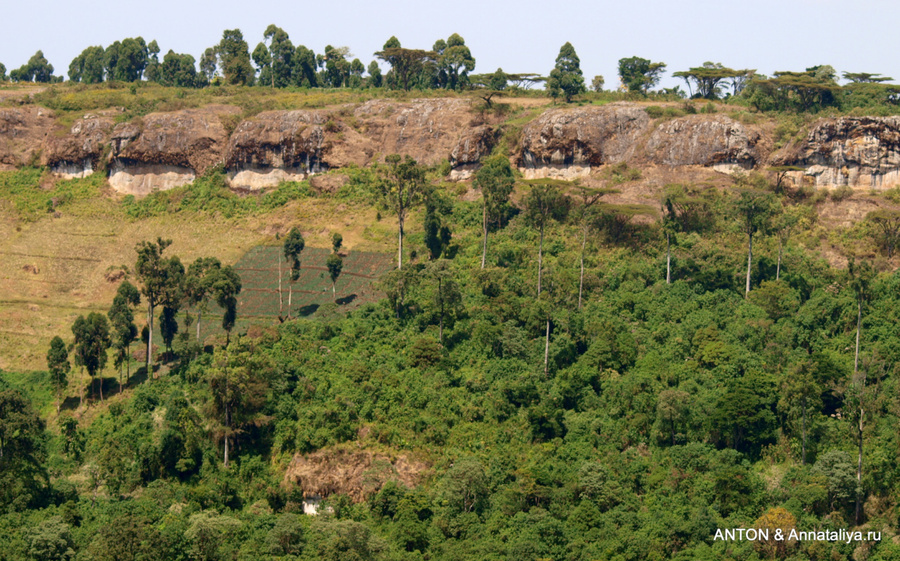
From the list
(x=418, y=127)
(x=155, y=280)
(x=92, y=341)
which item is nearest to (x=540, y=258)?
(x=155, y=280)

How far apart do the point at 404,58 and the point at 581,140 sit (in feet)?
102

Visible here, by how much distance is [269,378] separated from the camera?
66.1m

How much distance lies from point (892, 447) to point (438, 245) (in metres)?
37.7

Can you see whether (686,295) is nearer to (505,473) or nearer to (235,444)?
(505,473)

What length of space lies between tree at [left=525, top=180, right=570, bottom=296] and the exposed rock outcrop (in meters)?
34.2

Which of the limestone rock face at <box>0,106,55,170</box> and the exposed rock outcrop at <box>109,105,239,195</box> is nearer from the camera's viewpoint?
the exposed rock outcrop at <box>109,105,239,195</box>

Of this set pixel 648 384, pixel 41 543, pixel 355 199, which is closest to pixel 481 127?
pixel 355 199

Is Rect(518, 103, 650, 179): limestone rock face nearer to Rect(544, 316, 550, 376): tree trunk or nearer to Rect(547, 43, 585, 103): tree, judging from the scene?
Rect(547, 43, 585, 103): tree

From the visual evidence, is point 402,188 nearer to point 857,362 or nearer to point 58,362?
point 58,362

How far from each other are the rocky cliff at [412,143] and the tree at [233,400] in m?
38.2

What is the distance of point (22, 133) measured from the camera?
4269 inches

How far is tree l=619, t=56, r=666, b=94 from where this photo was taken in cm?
11244

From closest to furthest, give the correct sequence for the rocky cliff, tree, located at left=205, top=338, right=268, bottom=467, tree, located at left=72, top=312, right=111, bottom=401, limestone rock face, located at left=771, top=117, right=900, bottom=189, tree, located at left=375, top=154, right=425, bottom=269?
1. tree, located at left=205, top=338, right=268, bottom=467
2. tree, located at left=72, top=312, right=111, bottom=401
3. tree, located at left=375, top=154, right=425, bottom=269
4. limestone rock face, located at left=771, top=117, right=900, bottom=189
5. the rocky cliff

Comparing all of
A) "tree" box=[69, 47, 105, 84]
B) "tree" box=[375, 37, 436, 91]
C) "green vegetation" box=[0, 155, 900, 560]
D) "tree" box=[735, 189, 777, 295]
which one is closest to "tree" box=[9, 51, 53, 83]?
→ "tree" box=[69, 47, 105, 84]
